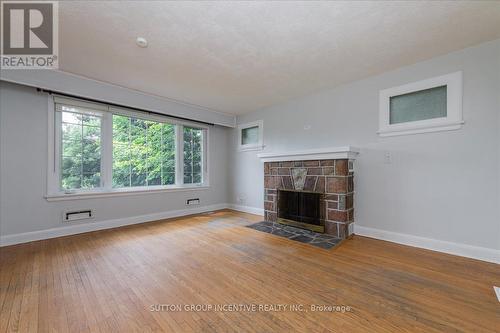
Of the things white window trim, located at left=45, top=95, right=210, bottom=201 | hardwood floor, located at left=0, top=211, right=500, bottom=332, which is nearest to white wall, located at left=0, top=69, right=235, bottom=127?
white window trim, located at left=45, top=95, right=210, bottom=201

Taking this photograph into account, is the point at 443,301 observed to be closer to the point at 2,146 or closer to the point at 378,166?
the point at 378,166

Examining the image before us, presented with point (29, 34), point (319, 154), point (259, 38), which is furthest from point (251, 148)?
point (29, 34)

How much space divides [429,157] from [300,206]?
195 cm

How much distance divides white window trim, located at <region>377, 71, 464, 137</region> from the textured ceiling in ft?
1.07

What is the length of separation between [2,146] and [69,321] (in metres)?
2.84

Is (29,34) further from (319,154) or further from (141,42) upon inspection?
(319,154)

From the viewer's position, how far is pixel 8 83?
2840mm

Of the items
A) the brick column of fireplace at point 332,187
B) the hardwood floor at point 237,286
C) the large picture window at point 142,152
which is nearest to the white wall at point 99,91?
the large picture window at point 142,152

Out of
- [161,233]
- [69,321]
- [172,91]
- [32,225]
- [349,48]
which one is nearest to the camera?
[69,321]

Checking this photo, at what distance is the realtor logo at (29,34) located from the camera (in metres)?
1.82

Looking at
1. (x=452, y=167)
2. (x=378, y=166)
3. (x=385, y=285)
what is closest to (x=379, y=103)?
(x=378, y=166)

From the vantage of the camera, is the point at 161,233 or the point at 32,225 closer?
the point at 32,225

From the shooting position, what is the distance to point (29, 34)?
6.95ft

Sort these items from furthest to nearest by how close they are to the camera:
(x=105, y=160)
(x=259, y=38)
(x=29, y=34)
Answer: (x=105, y=160) < (x=259, y=38) < (x=29, y=34)
